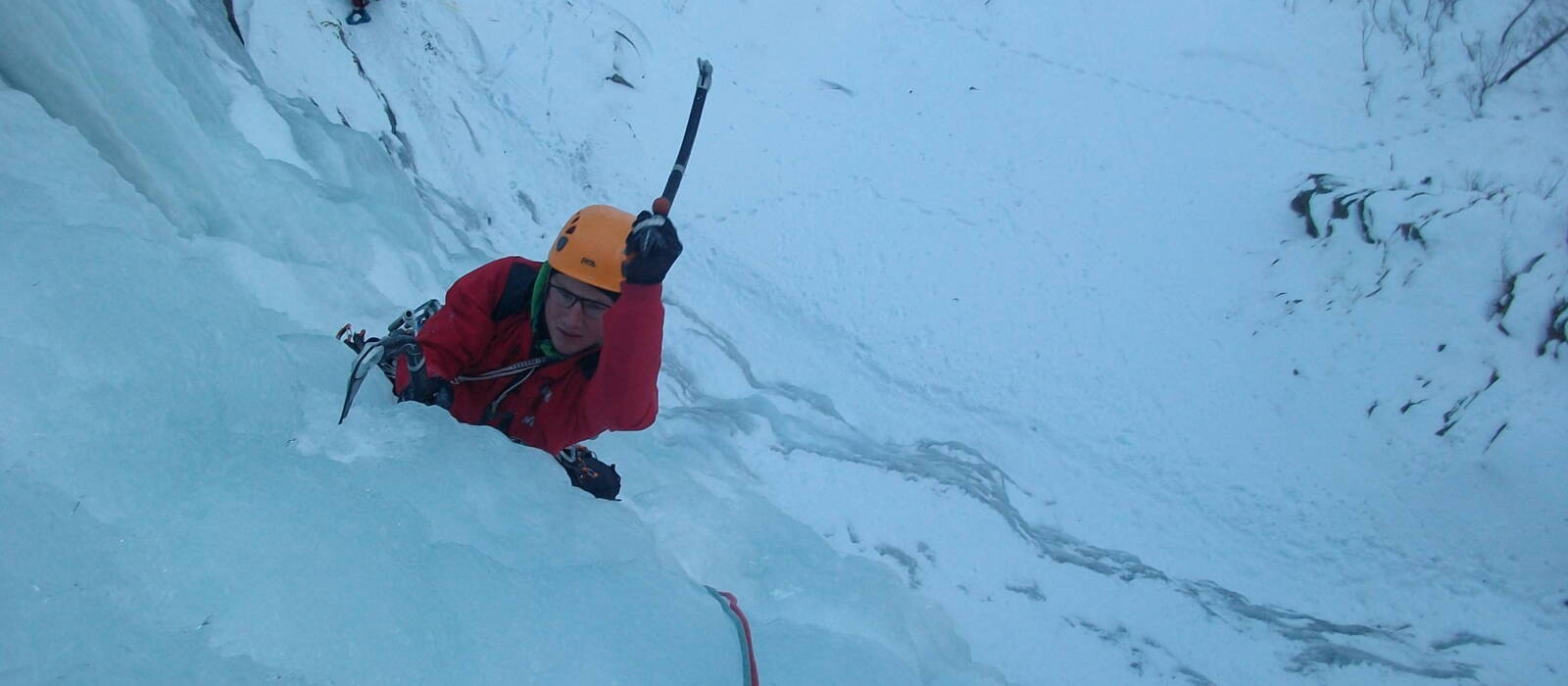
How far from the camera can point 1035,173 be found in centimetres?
563

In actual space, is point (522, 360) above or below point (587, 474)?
above

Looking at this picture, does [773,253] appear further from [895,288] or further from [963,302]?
[963,302]

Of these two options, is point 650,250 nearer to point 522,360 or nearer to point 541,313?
point 541,313

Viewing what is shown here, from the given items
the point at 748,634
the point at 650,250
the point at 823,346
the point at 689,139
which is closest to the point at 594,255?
the point at 650,250

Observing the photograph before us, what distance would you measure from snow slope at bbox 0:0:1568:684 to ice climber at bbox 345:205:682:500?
0.19 m

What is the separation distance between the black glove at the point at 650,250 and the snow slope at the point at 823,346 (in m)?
0.54

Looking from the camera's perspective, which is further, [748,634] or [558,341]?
[558,341]

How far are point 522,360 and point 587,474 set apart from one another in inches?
15.3

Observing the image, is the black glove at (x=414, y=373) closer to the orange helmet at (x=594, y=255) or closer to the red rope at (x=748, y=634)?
the orange helmet at (x=594, y=255)

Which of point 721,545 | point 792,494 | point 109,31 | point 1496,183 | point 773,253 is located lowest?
point 792,494

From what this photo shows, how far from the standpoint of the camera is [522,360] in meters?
2.16

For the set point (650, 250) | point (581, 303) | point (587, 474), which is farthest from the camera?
point (587, 474)

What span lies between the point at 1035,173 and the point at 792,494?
3200 mm

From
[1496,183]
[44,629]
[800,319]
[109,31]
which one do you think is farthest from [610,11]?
[1496,183]
